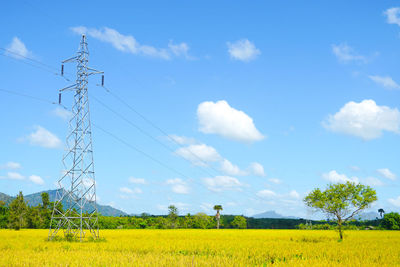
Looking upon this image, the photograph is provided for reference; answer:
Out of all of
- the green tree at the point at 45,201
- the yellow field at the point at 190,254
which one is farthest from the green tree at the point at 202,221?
the yellow field at the point at 190,254

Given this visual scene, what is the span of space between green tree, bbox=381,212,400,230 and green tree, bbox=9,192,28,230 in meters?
100

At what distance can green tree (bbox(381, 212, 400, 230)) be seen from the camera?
98644 millimetres

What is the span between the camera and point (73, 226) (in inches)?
1267

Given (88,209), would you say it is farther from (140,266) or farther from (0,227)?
(0,227)

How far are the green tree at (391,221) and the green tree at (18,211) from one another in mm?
100324

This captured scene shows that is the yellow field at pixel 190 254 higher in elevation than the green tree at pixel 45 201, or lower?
lower

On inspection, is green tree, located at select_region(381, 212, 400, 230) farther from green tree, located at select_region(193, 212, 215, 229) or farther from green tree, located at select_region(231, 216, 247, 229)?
green tree, located at select_region(193, 212, 215, 229)

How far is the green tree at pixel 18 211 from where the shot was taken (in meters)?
76.8

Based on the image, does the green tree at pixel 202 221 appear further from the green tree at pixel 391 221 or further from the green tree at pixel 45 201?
the green tree at pixel 391 221

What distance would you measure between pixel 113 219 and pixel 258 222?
54.9m

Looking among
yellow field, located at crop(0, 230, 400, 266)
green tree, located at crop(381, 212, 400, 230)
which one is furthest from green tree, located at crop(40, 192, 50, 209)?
green tree, located at crop(381, 212, 400, 230)

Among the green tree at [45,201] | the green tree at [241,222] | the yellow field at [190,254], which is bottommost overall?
the green tree at [241,222]

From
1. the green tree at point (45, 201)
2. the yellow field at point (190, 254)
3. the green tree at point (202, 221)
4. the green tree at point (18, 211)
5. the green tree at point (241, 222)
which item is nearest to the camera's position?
the yellow field at point (190, 254)

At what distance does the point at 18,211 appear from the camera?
79.8 metres
